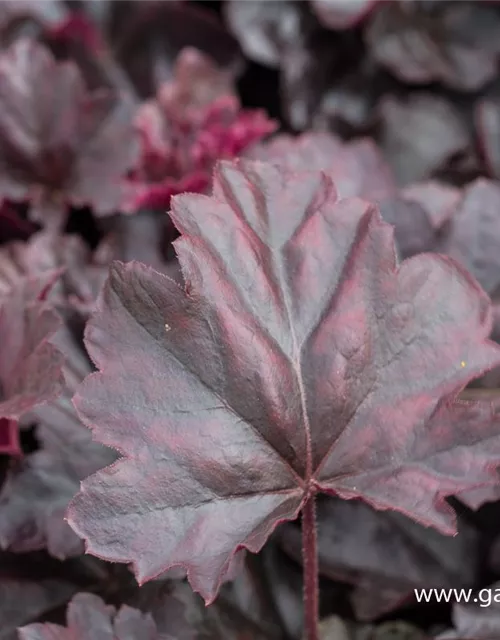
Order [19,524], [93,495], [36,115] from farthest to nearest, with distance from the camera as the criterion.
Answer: [36,115] < [19,524] < [93,495]

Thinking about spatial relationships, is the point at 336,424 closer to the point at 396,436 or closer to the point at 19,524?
the point at 396,436

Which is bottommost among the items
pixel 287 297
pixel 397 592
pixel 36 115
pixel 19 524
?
pixel 397 592

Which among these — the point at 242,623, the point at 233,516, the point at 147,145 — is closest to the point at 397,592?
the point at 242,623

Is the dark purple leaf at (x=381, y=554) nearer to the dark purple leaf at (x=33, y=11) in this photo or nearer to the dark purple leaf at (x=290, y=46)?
the dark purple leaf at (x=290, y=46)

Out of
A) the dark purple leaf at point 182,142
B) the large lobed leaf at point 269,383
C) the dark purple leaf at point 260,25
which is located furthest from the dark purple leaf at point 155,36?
the large lobed leaf at point 269,383

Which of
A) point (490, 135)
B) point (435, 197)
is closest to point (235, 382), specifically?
point (435, 197)

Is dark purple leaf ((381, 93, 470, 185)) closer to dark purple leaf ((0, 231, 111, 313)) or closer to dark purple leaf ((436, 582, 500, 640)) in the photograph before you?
dark purple leaf ((0, 231, 111, 313))
